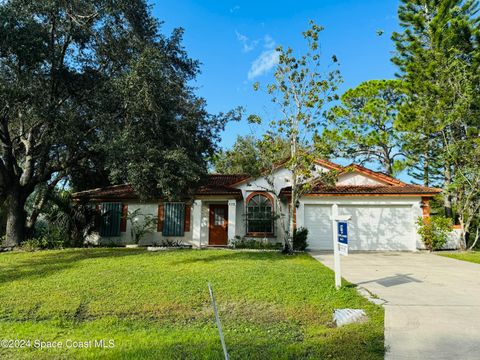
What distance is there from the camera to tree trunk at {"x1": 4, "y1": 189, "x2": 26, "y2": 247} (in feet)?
42.2

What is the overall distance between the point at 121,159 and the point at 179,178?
1.98 m

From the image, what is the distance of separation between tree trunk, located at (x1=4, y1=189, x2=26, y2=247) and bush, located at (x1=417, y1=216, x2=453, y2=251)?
55.9 feet

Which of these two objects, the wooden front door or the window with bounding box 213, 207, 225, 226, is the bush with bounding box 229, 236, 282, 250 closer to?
the wooden front door

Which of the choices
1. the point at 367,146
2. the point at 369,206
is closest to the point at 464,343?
the point at 369,206

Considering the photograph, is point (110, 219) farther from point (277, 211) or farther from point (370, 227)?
point (370, 227)

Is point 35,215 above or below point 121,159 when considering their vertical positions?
below

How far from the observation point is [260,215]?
52.8 feet

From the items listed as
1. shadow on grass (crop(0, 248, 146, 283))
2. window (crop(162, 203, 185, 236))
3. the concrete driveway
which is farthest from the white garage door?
shadow on grass (crop(0, 248, 146, 283))

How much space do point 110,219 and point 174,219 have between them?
10.9ft

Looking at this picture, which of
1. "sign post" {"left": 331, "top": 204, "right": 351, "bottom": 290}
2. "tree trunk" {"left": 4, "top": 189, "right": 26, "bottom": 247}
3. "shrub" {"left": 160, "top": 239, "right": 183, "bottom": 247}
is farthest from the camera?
"shrub" {"left": 160, "top": 239, "right": 183, "bottom": 247}

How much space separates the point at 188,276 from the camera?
25.3ft

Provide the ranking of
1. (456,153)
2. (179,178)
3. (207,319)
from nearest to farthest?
(207,319) → (179,178) → (456,153)

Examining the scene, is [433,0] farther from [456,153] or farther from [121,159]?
[121,159]

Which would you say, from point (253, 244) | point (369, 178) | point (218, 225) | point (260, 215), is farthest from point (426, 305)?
point (218, 225)
